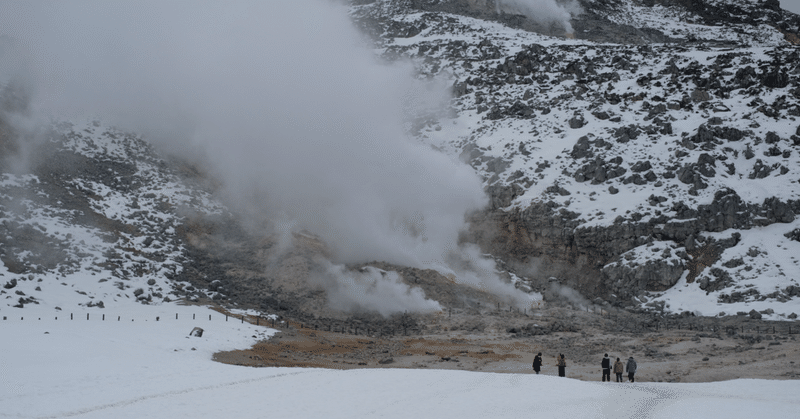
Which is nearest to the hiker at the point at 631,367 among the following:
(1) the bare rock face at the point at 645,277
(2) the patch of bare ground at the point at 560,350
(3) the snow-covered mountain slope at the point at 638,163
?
(2) the patch of bare ground at the point at 560,350

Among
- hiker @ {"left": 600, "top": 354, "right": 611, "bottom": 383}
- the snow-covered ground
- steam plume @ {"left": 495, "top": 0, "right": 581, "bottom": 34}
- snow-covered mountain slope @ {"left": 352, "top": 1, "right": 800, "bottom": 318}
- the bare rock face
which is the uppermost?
steam plume @ {"left": 495, "top": 0, "right": 581, "bottom": 34}

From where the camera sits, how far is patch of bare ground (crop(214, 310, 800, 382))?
22.0m

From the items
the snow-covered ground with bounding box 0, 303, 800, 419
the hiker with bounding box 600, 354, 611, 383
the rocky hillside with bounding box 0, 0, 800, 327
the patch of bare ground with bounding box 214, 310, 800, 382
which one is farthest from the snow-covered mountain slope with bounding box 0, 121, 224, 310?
the hiker with bounding box 600, 354, 611, 383

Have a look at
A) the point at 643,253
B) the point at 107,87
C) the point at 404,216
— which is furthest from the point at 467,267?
the point at 107,87

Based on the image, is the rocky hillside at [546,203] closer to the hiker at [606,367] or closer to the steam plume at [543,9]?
the hiker at [606,367]

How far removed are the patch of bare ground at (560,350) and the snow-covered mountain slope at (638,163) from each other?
618cm

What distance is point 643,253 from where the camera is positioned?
38.5 metres

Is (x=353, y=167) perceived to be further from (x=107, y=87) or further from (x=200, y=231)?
(x=107, y=87)

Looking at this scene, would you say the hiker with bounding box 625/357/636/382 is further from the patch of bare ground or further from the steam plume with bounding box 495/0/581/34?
the steam plume with bounding box 495/0/581/34

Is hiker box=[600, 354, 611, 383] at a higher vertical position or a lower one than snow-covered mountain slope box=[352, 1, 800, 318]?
lower

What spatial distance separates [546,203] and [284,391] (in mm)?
31015

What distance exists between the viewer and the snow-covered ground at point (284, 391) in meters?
14.2

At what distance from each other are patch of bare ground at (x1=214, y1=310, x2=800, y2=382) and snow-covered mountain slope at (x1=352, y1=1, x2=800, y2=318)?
6178 millimetres

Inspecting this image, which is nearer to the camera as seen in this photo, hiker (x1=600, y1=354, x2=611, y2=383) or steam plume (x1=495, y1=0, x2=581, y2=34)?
hiker (x1=600, y1=354, x2=611, y2=383)
